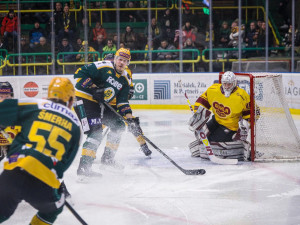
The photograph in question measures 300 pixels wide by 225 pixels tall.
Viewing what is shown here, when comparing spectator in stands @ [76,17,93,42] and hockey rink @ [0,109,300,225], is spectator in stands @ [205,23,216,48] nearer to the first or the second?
spectator in stands @ [76,17,93,42]

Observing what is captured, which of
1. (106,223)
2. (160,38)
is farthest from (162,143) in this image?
(160,38)

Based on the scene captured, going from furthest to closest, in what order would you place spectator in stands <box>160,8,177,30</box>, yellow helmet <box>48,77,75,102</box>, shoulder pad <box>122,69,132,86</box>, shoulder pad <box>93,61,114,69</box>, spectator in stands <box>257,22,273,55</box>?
spectator in stands <box>160,8,177,30</box> → spectator in stands <box>257,22,273,55</box> → shoulder pad <box>122,69,132,86</box> → shoulder pad <box>93,61,114,69</box> → yellow helmet <box>48,77,75,102</box>

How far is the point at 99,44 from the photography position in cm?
1025

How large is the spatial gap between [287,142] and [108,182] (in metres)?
2.05

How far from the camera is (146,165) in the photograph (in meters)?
5.43

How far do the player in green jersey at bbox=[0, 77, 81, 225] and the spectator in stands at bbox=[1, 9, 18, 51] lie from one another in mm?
7945

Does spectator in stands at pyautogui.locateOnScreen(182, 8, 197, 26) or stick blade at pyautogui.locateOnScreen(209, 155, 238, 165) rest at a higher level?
spectator in stands at pyautogui.locateOnScreen(182, 8, 197, 26)

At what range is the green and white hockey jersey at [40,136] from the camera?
2.37 meters

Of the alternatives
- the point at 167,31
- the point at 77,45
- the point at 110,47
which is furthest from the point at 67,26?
the point at 167,31

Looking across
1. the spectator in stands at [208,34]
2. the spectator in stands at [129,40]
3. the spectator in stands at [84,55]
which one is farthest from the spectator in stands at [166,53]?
the spectator in stands at [84,55]

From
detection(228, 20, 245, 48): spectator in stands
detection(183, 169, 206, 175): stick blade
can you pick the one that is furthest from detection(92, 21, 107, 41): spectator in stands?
detection(183, 169, 206, 175): stick blade

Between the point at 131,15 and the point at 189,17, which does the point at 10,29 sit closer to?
the point at 131,15

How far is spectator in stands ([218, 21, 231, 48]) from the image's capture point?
10.2 m

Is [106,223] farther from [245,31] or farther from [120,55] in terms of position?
[245,31]
